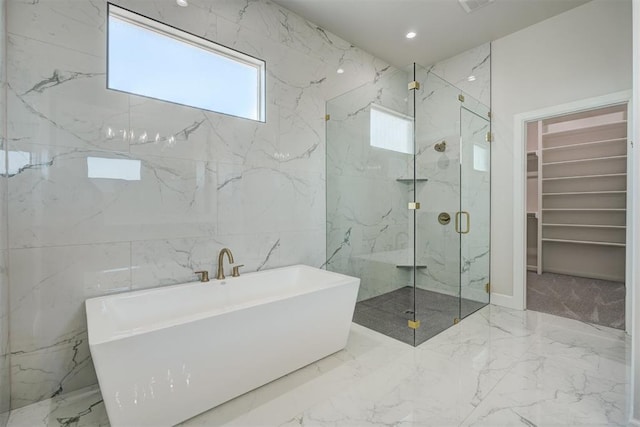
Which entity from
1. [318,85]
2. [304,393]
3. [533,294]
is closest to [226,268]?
[304,393]

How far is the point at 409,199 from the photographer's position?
8.95 feet

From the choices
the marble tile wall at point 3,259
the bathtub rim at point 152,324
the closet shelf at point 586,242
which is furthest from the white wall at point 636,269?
the closet shelf at point 586,242

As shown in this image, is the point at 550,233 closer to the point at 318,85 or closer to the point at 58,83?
the point at 318,85

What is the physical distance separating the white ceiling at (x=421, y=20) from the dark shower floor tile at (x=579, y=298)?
9.91 ft

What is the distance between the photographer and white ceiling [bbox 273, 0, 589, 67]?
273 centimetres

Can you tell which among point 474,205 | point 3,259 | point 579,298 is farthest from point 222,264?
point 579,298

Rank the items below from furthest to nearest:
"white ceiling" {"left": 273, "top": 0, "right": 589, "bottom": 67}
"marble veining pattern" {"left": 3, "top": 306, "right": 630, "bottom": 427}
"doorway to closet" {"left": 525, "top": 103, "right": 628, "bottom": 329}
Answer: "doorway to closet" {"left": 525, "top": 103, "right": 628, "bottom": 329}
"white ceiling" {"left": 273, "top": 0, "right": 589, "bottom": 67}
"marble veining pattern" {"left": 3, "top": 306, "right": 630, "bottom": 427}

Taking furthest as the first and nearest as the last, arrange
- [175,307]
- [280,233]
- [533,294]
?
1. [533,294]
2. [280,233]
3. [175,307]

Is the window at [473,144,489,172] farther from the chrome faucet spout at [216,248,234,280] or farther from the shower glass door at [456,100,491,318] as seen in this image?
the chrome faucet spout at [216,248,234,280]

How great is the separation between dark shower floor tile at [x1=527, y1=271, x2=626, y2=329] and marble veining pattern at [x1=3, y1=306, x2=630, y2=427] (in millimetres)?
505

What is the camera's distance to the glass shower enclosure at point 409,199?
2.79 m

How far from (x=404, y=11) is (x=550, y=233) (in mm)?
4364

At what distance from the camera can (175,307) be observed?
2059 millimetres

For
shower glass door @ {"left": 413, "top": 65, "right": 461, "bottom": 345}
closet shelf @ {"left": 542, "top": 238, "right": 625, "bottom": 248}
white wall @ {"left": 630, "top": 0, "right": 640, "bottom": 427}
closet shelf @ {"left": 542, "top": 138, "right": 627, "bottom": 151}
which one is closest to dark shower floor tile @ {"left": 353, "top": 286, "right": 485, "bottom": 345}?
shower glass door @ {"left": 413, "top": 65, "right": 461, "bottom": 345}
